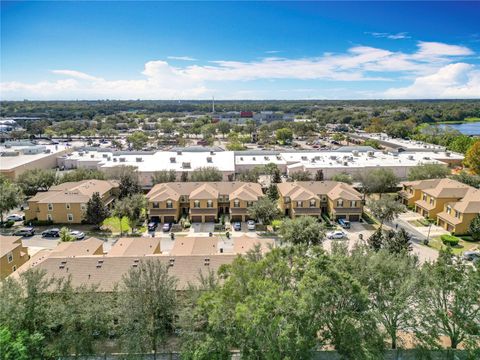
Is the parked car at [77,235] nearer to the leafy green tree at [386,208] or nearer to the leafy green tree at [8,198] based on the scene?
the leafy green tree at [8,198]

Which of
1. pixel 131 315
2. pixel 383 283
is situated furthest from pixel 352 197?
pixel 131 315

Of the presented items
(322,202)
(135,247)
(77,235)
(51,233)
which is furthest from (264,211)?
(51,233)

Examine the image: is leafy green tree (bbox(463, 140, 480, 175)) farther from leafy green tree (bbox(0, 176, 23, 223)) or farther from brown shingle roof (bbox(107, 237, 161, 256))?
leafy green tree (bbox(0, 176, 23, 223))

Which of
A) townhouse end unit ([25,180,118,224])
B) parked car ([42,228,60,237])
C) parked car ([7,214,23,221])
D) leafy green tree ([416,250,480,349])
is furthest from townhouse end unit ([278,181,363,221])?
parked car ([7,214,23,221])

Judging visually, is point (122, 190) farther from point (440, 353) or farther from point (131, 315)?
point (440, 353)

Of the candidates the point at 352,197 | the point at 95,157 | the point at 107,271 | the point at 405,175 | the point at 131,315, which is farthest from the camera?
the point at 95,157

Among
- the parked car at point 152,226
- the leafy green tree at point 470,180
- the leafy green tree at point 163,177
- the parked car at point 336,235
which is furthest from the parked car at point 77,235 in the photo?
the leafy green tree at point 470,180
